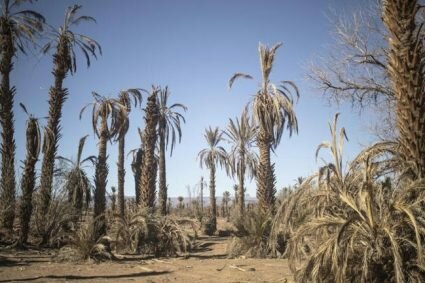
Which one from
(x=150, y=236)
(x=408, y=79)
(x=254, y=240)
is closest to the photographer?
(x=408, y=79)

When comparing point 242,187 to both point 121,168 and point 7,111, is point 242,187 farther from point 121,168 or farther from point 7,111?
point 7,111

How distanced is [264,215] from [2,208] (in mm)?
11004

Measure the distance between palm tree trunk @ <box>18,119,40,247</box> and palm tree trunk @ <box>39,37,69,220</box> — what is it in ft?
2.04

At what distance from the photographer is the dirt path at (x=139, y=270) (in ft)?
27.5

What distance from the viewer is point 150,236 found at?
1400 centimetres

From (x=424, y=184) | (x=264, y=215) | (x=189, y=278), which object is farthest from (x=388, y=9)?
(x=264, y=215)

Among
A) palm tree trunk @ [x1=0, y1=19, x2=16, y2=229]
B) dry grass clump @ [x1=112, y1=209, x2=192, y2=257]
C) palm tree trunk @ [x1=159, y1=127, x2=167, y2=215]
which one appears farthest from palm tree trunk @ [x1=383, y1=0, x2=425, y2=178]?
palm tree trunk @ [x1=159, y1=127, x2=167, y2=215]

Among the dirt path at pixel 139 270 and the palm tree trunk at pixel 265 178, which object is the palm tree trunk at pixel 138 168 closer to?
the palm tree trunk at pixel 265 178

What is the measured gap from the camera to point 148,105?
1977 centimetres

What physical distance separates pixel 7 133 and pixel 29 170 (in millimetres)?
2364

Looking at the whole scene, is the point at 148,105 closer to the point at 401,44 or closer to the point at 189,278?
the point at 189,278

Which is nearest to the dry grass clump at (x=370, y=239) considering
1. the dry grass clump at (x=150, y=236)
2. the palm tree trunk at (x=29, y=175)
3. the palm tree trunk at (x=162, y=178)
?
the dry grass clump at (x=150, y=236)

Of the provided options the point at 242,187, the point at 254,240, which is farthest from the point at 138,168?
the point at 254,240

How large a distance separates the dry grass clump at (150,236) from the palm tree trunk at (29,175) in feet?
12.4
